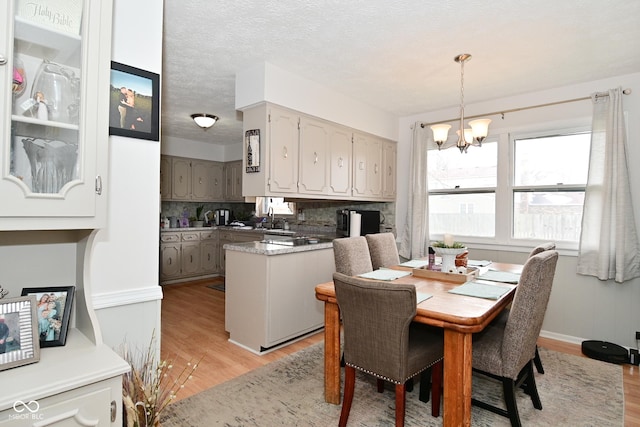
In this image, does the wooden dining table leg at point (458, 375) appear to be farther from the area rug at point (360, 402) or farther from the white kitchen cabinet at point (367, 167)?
the white kitchen cabinet at point (367, 167)

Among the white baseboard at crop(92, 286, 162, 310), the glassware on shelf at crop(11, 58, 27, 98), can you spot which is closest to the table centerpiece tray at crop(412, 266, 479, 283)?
the white baseboard at crop(92, 286, 162, 310)

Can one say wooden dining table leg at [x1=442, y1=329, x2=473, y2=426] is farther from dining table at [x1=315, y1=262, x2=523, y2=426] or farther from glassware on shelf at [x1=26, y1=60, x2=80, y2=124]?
glassware on shelf at [x1=26, y1=60, x2=80, y2=124]

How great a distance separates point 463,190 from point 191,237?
172 inches

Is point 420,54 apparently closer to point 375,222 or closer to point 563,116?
point 563,116

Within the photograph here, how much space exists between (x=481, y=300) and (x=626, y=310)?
2356 millimetres

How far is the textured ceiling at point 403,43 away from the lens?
2.18 m

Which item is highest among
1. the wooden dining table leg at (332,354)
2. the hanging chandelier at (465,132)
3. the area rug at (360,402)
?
the hanging chandelier at (465,132)

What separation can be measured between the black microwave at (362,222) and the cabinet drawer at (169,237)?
2824mm

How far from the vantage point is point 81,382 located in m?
1.11

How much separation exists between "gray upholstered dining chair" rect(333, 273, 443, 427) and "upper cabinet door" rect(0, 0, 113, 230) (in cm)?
122

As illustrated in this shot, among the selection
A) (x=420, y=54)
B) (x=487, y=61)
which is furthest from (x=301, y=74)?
(x=487, y=61)

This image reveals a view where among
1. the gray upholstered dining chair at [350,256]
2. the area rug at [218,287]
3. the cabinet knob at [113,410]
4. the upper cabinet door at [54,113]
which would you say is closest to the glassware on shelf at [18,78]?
the upper cabinet door at [54,113]

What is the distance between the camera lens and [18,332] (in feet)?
3.87

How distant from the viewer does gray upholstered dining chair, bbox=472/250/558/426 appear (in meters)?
1.77
